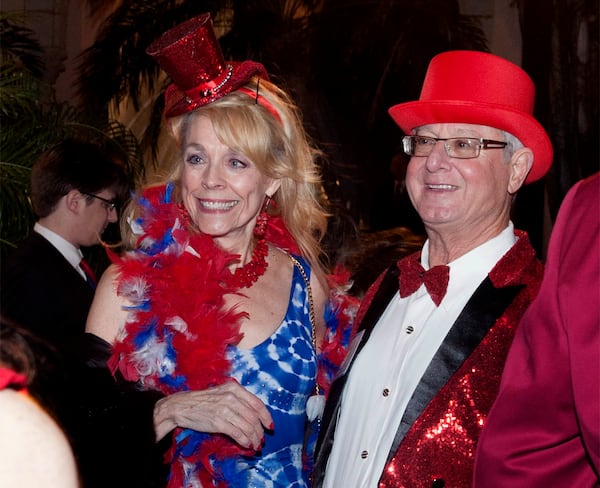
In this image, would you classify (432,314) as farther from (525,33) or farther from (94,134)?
(525,33)

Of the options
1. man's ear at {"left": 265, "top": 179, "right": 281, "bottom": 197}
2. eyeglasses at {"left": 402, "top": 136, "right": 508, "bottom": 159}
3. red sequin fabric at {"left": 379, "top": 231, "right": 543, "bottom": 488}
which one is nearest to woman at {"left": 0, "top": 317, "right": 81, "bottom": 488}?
red sequin fabric at {"left": 379, "top": 231, "right": 543, "bottom": 488}

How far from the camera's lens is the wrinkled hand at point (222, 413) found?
182 cm

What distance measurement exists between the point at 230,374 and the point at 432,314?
0.55 metres

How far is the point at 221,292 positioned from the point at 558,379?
3.72 feet

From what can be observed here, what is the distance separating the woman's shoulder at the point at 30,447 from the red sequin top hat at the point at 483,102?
5.10 ft

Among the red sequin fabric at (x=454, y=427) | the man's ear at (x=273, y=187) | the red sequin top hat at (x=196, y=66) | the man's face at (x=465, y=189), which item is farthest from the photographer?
the man's ear at (x=273, y=187)

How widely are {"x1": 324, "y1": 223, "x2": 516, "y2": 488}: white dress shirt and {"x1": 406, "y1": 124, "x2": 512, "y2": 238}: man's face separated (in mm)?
57

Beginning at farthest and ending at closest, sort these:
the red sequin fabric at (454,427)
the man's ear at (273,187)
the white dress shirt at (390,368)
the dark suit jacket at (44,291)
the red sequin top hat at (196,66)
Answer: the dark suit jacket at (44,291) → the man's ear at (273,187) → the red sequin top hat at (196,66) → the white dress shirt at (390,368) → the red sequin fabric at (454,427)

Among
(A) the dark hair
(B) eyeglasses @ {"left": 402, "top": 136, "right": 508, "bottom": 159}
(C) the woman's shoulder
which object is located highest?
(C) the woman's shoulder

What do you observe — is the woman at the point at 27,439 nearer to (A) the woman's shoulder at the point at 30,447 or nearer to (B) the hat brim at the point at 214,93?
(A) the woman's shoulder at the point at 30,447

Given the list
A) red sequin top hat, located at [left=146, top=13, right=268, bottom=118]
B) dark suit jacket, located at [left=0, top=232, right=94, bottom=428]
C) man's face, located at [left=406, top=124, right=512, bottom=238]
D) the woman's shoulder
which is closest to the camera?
the woman's shoulder

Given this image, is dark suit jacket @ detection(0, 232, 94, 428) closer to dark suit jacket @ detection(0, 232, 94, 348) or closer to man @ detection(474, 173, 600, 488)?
dark suit jacket @ detection(0, 232, 94, 348)

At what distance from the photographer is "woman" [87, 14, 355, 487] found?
1978 millimetres

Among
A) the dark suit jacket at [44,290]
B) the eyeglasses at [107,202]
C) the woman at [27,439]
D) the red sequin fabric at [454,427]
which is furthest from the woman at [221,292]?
the eyeglasses at [107,202]
